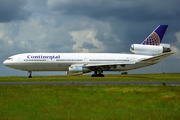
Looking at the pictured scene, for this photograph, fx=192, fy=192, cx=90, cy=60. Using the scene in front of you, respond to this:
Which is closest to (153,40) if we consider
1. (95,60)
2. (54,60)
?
(95,60)

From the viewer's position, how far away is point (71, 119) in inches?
352

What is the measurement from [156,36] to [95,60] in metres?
18.0

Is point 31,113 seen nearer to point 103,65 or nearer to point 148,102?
point 148,102

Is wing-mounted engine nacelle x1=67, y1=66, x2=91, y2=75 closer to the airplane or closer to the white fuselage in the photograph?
the airplane

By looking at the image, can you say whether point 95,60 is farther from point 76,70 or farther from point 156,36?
point 156,36

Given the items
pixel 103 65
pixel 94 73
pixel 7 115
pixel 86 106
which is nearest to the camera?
pixel 7 115

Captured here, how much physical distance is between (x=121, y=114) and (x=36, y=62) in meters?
37.8

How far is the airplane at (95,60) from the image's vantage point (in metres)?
45.0

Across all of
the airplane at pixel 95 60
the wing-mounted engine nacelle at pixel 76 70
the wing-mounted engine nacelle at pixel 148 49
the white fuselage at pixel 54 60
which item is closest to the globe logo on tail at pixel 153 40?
the airplane at pixel 95 60

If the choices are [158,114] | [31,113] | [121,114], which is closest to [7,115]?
[31,113]

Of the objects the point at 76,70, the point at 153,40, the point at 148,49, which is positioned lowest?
the point at 76,70

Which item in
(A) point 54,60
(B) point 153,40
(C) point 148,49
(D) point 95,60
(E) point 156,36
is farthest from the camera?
(E) point 156,36

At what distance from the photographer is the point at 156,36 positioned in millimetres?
51250

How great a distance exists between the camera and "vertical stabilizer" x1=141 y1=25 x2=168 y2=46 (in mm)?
51125
